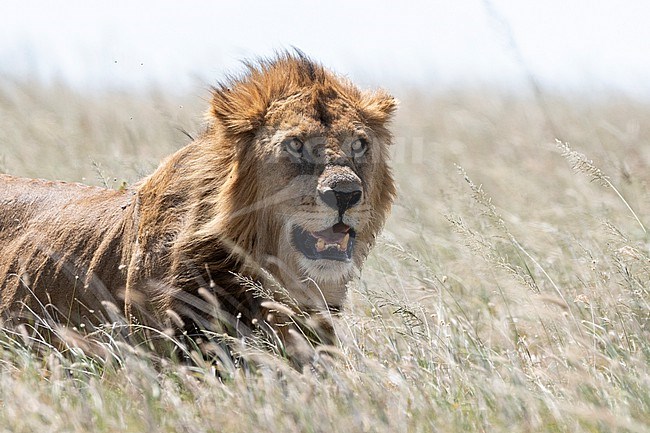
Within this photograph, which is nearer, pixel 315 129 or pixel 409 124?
pixel 315 129

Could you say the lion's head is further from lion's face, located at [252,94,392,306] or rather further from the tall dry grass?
the tall dry grass

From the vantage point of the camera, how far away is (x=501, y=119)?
14812 mm

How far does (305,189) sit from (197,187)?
64 centimetres

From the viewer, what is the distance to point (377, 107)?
5660 millimetres

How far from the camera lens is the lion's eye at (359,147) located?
5.32 meters

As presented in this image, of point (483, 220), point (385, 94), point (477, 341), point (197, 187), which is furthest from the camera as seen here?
point (483, 220)

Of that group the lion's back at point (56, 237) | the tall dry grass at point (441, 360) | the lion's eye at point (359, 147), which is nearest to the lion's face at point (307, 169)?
the lion's eye at point (359, 147)

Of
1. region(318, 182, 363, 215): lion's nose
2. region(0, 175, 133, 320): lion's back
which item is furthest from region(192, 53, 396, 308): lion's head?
region(0, 175, 133, 320): lion's back

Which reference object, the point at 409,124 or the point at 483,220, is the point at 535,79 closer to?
the point at 483,220

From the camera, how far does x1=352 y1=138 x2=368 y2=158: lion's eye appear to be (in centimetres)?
532

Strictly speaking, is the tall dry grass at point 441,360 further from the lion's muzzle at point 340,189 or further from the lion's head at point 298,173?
the lion's muzzle at point 340,189

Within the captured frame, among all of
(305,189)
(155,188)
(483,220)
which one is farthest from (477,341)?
(483,220)

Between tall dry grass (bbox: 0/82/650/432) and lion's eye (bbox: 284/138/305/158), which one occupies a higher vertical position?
lion's eye (bbox: 284/138/305/158)

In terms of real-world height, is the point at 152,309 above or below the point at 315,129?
below
